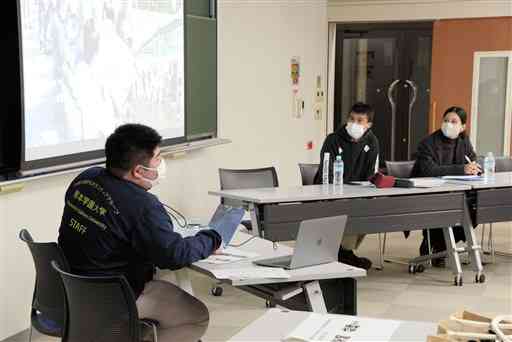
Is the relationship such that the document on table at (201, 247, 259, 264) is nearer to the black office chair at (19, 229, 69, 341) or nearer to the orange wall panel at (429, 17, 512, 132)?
the black office chair at (19, 229, 69, 341)

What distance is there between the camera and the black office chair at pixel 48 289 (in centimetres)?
307

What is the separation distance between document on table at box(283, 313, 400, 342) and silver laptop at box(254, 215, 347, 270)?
938 millimetres

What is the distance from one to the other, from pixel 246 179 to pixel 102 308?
3238mm

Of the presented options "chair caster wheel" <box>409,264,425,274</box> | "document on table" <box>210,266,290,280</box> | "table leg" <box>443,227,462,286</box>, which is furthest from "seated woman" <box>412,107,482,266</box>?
"document on table" <box>210,266,290,280</box>

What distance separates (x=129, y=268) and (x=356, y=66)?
25.3 ft

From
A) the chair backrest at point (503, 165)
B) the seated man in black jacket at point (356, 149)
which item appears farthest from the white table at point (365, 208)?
the chair backrest at point (503, 165)

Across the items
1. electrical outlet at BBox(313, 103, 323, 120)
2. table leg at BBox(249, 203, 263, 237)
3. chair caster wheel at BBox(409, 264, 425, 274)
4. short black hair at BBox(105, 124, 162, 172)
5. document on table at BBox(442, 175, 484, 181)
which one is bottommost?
chair caster wheel at BBox(409, 264, 425, 274)

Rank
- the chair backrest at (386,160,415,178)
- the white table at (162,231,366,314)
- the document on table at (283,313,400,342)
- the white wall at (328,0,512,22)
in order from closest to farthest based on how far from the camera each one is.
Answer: the document on table at (283,313,400,342) < the white table at (162,231,366,314) < the chair backrest at (386,160,415,178) < the white wall at (328,0,512,22)

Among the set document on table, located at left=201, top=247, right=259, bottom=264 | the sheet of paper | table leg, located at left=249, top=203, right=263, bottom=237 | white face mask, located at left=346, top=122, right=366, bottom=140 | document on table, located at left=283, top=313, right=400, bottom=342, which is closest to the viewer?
document on table, located at left=283, top=313, right=400, bottom=342

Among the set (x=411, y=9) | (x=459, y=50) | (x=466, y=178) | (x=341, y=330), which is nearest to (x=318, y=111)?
(x=411, y=9)

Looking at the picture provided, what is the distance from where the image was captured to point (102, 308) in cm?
272

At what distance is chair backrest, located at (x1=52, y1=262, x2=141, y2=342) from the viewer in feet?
8.77

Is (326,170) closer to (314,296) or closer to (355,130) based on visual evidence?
(355,130)

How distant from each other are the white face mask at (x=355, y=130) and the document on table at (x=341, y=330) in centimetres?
390
